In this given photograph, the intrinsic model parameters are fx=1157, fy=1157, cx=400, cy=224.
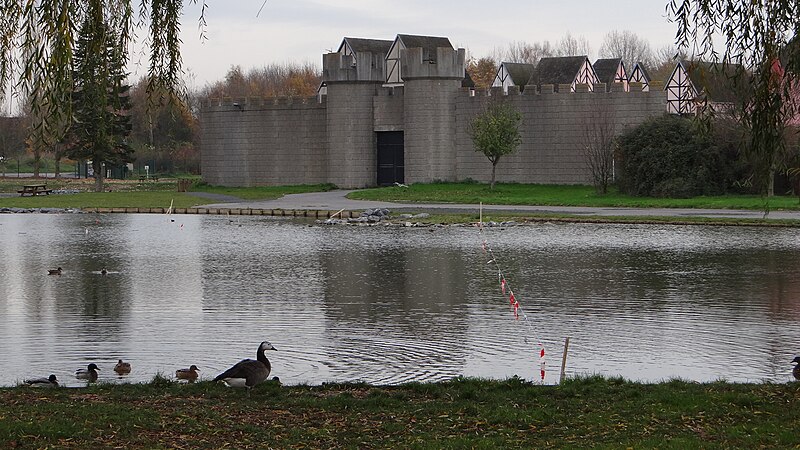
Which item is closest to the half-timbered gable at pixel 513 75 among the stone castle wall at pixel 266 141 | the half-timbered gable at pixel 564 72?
the half-timbered gable at pixel 564 72

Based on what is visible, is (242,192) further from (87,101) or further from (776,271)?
(87,101)

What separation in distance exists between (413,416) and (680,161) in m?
36.7

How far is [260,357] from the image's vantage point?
12320 millimetres

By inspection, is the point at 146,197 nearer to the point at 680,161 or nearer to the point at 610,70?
the point at 680,161

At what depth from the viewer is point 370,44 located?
72312 millimetres

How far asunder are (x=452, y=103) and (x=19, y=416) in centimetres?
4550

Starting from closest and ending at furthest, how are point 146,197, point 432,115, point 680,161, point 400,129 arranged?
point 680,161
point 146,197
point 432,115
point 400,129

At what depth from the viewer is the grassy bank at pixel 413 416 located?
8.81m

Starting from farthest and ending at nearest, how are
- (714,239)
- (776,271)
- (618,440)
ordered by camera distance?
(714,239) < (776,271) < (618,440)

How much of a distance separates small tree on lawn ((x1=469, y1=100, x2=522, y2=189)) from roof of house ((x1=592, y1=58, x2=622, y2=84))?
31.2 metres

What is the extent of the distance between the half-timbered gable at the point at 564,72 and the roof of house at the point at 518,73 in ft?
18.4

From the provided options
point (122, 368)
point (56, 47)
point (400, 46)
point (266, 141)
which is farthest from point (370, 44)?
point (56, 47)

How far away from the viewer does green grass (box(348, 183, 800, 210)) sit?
1626 inches

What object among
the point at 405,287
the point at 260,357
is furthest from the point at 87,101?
the point at 405,287
